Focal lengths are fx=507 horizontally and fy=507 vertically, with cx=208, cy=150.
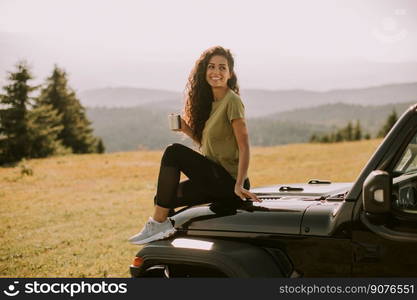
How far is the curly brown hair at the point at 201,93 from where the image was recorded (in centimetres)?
446

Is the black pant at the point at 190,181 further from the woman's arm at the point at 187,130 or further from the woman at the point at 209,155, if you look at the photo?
the woman's arm at the point at 187,130

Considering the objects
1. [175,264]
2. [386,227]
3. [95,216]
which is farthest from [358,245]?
[95,216]

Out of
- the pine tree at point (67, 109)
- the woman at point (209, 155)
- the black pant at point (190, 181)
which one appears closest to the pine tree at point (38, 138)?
the pine tree at point (67, 109)

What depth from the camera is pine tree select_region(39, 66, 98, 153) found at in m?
55.8

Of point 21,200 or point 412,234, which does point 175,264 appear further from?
point 21,200

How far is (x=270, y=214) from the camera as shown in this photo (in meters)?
3.08

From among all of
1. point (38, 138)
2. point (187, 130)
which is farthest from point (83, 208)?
point (38, 138)

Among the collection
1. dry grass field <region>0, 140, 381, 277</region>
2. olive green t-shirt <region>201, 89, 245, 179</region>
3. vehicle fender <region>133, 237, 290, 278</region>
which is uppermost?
olive green t-shirt <region>201, 89, 245, 179</region>

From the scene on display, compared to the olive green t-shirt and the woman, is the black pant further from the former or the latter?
the olive green t-shirt

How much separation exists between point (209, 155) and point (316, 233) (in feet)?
4.70

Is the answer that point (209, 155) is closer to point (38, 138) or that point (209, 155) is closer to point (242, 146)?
point (242, 146)

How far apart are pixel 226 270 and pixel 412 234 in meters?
1.04

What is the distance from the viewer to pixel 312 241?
2.81 m

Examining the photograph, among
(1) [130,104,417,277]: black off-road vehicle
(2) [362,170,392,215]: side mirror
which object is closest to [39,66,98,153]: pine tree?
(1) [130,104,417,277]: black off-road vehicle
